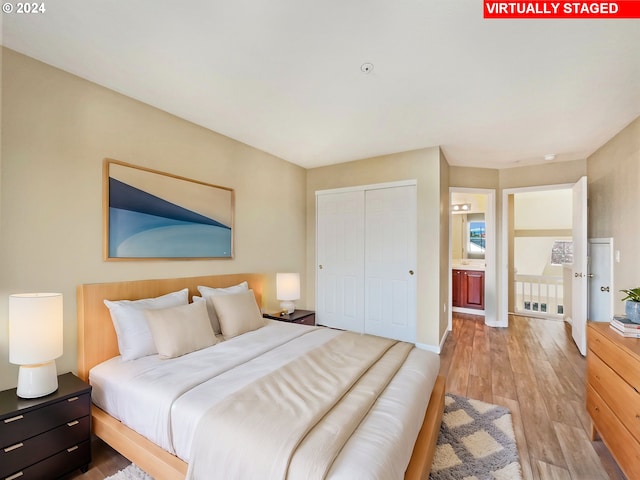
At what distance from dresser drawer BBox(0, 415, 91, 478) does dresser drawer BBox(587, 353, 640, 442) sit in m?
3.02

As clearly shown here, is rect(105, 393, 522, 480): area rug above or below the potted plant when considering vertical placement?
below

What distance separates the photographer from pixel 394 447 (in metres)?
1.19

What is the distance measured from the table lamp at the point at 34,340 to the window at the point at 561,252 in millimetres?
9043

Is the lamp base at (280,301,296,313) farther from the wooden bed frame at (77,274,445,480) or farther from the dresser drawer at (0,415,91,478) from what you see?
the dresser drawer at (0,415,91,478)

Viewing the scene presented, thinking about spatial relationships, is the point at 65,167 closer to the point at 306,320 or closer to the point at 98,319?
the point at 98,319

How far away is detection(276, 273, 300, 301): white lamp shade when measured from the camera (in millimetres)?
3568

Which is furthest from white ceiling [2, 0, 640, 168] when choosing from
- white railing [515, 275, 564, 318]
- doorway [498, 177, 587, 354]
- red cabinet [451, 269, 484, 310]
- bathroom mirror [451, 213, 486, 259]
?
bathroom mirror [451, 213, 486, 259]

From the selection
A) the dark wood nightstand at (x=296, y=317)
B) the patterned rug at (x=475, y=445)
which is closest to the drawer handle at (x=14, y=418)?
the dark wood nightstand at (x=296, y=317)

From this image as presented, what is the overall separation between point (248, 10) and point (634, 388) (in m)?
2.81

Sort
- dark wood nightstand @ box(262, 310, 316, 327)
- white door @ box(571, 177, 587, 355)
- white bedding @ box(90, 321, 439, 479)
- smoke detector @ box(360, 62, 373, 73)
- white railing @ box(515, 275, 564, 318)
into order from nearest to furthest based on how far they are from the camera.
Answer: white bedding @ box(90, 321, 439, 479)
smoke detector @ box(360, 62, 373, 73)
dark wood nightstand @ box(262, 310, 316, 327)
white door @ box(571, 177, 587, 355)
white railing @ box(515, 275, 564, 318)

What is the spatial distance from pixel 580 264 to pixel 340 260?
3.06 meters

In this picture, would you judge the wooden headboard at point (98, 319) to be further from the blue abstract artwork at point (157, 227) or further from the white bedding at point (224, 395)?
the blue abstract artwork at point (157, 227)

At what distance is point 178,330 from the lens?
2.08 meters

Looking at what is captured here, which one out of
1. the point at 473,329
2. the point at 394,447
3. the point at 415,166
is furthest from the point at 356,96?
the point at 473,329
